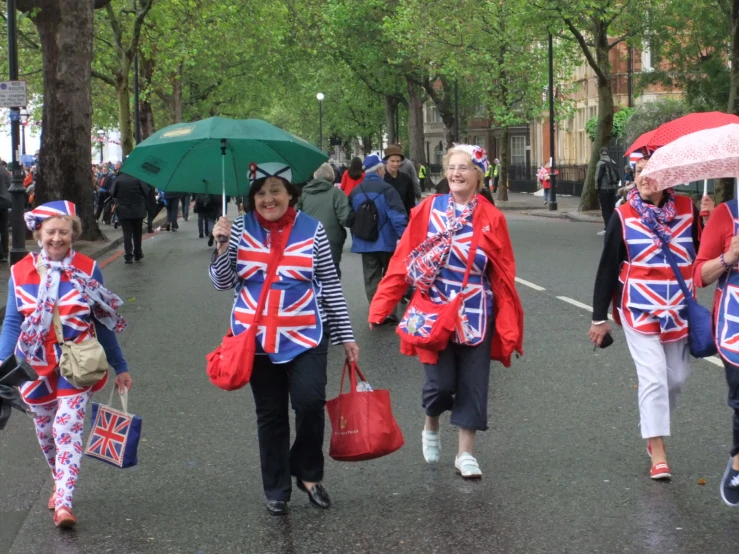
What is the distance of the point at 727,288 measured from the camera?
5254 millimetres

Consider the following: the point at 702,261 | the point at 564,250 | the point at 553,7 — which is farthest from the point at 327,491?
the point at 553,7

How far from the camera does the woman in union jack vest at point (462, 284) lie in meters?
5.96

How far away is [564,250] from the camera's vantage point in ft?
71.3

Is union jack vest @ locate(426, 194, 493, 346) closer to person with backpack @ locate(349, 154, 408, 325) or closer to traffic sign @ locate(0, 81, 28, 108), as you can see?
person with backpack @ locate(349, 154, 408, 325)

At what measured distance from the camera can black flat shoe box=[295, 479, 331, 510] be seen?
5.69 meters

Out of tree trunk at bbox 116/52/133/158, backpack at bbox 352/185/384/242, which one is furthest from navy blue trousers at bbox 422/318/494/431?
tree trunk at bbox 116/52/133/158

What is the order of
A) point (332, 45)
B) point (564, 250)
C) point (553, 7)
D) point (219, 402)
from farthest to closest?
point (332, 45)
point (553, 7)
point (564, 250)
point (219, 402)

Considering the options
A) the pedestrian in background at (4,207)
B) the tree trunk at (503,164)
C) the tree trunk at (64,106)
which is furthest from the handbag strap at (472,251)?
the tree trunk at (503,164)

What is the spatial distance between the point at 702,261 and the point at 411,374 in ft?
13.9

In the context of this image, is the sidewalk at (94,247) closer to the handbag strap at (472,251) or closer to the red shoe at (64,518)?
the red shoe at (64,518)

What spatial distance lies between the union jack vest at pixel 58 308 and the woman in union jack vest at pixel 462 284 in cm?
135

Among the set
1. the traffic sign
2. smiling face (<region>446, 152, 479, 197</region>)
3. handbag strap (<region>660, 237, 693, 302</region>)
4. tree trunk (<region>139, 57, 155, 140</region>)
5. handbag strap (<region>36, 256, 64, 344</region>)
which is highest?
tree trunk (<region>139, 57, 155, 140</region>)

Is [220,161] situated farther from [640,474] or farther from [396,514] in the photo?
[640,474]

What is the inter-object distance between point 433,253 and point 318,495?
1.23 metres
